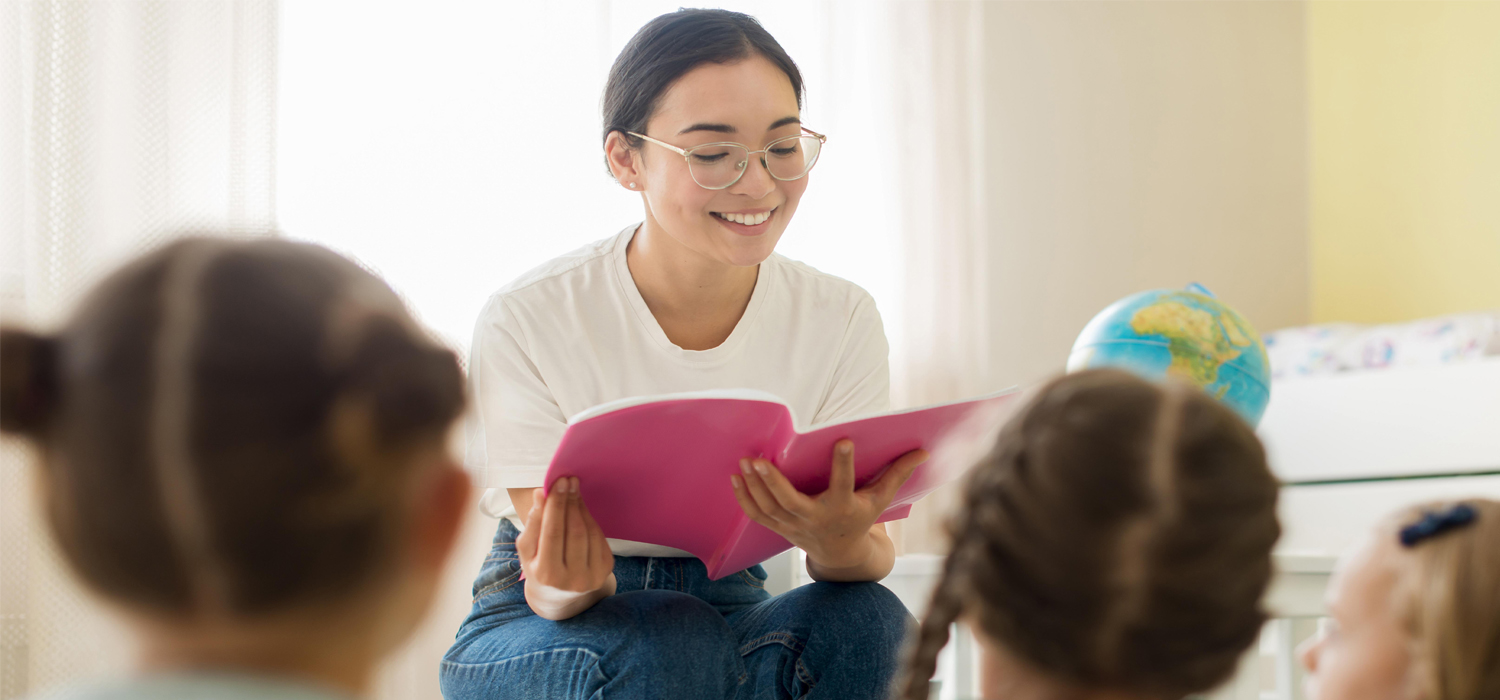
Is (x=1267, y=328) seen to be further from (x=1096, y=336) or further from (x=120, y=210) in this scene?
(x=120, y=210)

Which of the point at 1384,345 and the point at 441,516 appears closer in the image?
the point at 441,516

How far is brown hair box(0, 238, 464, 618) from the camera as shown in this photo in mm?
483

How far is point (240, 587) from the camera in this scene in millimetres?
497

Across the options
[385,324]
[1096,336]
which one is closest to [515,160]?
[1096,336]

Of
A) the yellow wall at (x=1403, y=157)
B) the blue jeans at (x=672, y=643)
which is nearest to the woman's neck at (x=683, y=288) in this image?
the blue jeans at (x=672, y=643)

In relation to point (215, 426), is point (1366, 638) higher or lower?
lower

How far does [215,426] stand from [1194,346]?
46.0 inches

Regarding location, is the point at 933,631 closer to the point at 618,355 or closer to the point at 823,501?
the point at 823,501

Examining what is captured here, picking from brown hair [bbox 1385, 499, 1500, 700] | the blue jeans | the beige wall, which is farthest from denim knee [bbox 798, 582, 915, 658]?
the beige wall

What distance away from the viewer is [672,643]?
101cm

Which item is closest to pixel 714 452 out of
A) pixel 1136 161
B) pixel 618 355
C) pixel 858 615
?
pixel 858 615

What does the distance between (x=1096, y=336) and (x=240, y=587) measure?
1.17 meters

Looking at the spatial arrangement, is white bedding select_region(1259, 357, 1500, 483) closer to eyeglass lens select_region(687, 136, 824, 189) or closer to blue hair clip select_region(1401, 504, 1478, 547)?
eyeglass lens select_region(687, 136, 824, 189)

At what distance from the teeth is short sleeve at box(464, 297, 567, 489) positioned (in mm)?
279
